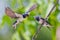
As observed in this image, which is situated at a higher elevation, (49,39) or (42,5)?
(42,5)

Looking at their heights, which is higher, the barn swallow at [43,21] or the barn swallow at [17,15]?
the barn swallow at [17,15]

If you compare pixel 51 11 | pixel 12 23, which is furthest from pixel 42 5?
pixel 12 23

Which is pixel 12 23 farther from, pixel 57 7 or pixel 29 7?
pixel 57 7

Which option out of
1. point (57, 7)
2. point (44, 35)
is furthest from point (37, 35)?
point (57, 7)

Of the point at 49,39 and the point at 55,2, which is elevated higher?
the point at 55,2

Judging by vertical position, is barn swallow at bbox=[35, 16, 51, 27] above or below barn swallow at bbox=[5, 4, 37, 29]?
below

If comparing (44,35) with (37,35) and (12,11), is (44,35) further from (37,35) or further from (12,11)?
(12,11)
